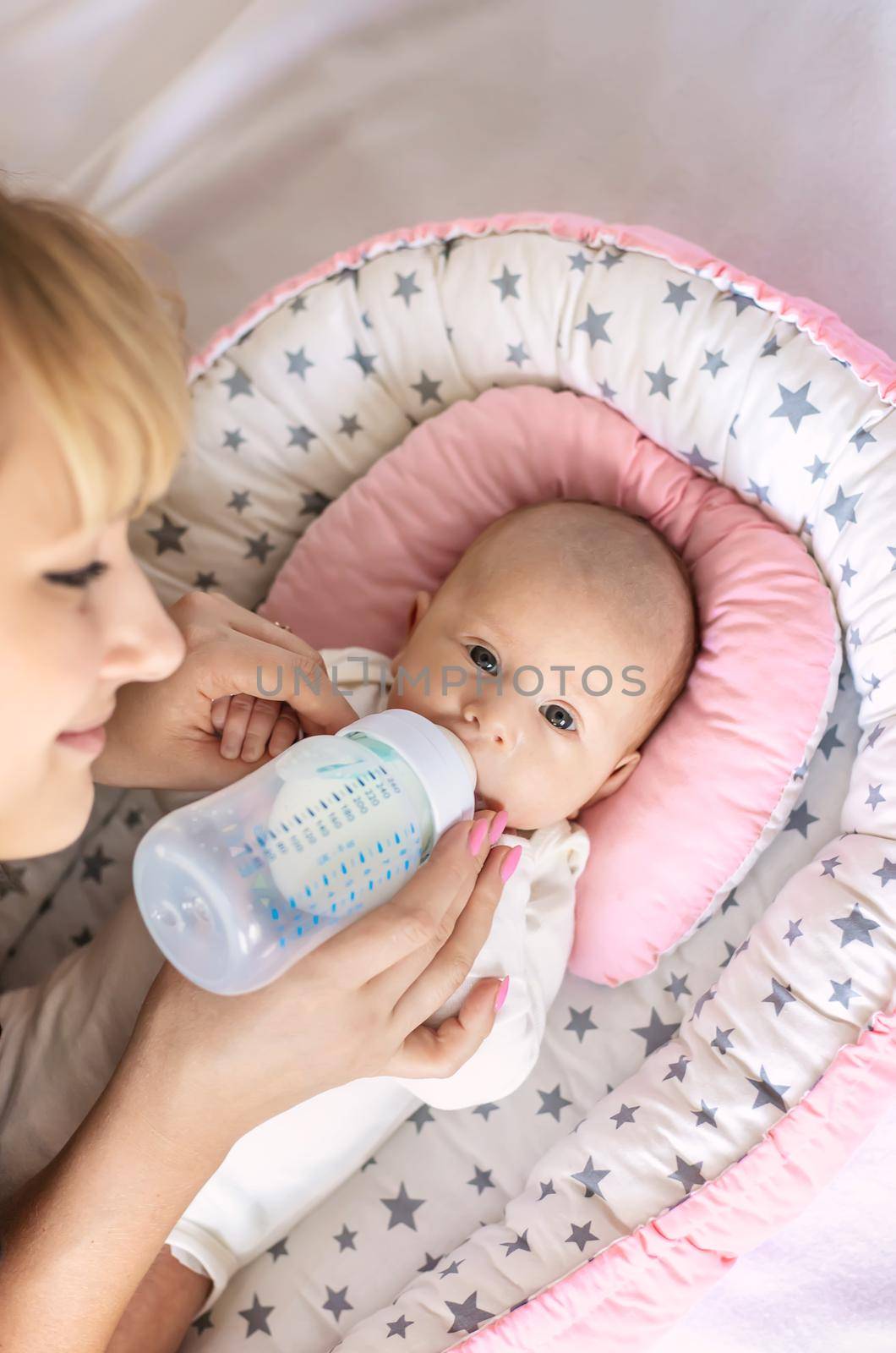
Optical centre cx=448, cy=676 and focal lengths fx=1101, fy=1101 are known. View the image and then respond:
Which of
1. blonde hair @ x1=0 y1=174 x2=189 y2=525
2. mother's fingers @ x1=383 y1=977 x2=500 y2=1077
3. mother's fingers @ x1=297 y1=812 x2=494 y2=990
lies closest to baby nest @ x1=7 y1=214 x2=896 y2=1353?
mother's fingers @ x1=383 y1=977 x2=500 y2=1077

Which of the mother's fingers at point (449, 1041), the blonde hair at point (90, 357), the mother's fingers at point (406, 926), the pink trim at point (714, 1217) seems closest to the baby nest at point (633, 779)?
the pink trim at point (714, 1217)

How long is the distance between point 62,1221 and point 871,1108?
2.47 feet

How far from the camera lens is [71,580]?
0.74m

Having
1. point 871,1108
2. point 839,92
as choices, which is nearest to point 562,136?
point 839,92

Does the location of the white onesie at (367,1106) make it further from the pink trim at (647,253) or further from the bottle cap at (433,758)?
the pink trim at (647,253)

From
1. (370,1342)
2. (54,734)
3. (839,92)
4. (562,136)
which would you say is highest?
(839,92)

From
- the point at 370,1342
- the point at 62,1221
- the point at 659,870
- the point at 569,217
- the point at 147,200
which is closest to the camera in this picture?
the point at 62,1221

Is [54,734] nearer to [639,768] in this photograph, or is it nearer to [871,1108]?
[639,768]

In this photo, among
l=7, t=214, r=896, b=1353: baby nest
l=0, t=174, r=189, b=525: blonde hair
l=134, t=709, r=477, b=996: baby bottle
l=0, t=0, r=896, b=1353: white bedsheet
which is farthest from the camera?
l=0, t=0, r=896, b=1353: white bedsheet

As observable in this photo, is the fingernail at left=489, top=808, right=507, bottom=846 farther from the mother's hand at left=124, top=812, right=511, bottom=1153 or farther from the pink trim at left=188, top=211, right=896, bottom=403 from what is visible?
the pink trim at left=188, top=211, right=896, bottom=403

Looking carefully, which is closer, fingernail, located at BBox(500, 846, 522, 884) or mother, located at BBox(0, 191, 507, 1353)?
mother, located at BBox(0, 191, 507, 1353)

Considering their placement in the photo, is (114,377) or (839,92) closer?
(114,377)

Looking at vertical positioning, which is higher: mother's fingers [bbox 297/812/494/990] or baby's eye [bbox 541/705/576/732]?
baby's eye [bbox 541/705/576/732]

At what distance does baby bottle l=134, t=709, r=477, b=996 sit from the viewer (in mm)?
847
